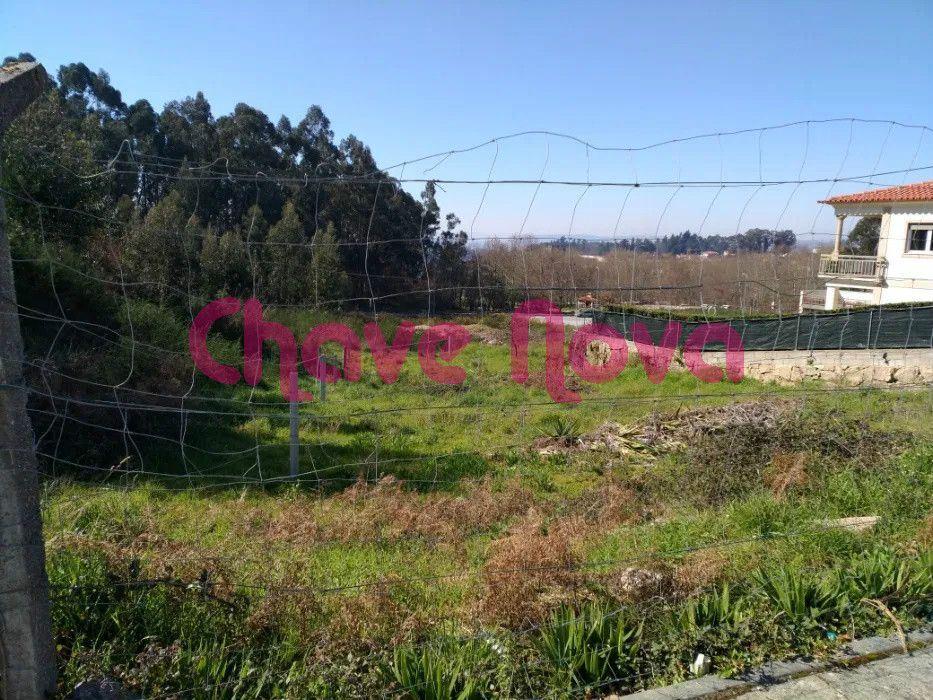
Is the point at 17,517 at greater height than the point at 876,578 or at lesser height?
greater

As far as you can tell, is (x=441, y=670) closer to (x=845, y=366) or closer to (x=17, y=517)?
(x=17, y=517)

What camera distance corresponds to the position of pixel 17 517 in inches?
75.5

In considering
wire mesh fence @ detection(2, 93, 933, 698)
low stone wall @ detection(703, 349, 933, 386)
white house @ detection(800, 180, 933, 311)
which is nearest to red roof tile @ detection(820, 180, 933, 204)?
white house @ detection(800, 180, 933, 311)

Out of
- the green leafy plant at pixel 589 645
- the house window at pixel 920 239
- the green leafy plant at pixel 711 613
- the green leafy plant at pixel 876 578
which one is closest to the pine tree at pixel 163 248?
the green leafy plant at pixel 589 645

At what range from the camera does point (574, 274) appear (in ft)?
16.4

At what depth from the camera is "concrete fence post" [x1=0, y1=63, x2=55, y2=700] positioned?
1.86 meters

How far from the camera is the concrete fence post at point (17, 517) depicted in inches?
73.3

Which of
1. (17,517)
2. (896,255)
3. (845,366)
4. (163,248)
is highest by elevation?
(896,255)

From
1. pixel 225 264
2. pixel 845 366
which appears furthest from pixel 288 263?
pixel 845 366

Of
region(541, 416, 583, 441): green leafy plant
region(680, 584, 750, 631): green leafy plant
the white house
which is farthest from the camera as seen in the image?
the white house

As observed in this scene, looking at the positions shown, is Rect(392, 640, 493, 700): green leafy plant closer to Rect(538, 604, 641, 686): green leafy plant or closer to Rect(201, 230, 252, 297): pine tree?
Rect(538, 604, 641, 686): green leafy plant

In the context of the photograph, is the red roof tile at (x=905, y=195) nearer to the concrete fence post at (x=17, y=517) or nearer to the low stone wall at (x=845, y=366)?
the low stone wall at (x=845, y=366)

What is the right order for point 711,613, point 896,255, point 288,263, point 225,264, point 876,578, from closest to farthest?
point 711,613 → point 876,578 → point 288,263 → point 225,264 → point 896,255

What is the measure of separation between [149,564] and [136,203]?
1794mm
